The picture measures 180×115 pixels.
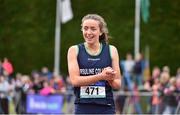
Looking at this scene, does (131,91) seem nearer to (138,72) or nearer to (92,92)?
(138,72)

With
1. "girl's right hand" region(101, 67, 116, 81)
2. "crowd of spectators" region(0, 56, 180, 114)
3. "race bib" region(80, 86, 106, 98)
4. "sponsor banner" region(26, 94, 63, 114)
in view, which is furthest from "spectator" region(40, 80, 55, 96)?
"girl's right hand" region(101, 67, 116, 81)

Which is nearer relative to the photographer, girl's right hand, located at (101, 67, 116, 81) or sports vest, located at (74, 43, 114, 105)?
girl's right hand, located at (101, 67, 116, 81)

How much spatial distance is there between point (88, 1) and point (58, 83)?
74.4 feet

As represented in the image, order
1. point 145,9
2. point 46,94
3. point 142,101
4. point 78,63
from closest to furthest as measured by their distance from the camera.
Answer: point 78,63 < point 142,101 < point 46,94 < point 145,9

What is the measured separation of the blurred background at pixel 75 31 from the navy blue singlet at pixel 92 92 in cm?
3559

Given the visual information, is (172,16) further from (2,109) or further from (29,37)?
(2,109)

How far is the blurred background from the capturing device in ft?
145

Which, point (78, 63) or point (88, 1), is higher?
point (88, 1)

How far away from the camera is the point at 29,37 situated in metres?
45.5

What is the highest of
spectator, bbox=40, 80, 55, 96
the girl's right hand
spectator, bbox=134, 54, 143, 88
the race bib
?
spectator, bbox=134, 54, 143, 88

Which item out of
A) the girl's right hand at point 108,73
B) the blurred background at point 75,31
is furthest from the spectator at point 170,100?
the blurred background at point 75,31

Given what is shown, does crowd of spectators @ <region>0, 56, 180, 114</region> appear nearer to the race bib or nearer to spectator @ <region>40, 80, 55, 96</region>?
spectator @ <region>40, 80, 55, 96</region>

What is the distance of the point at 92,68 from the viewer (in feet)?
25.6

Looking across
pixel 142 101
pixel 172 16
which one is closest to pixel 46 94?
pixel 142 101
